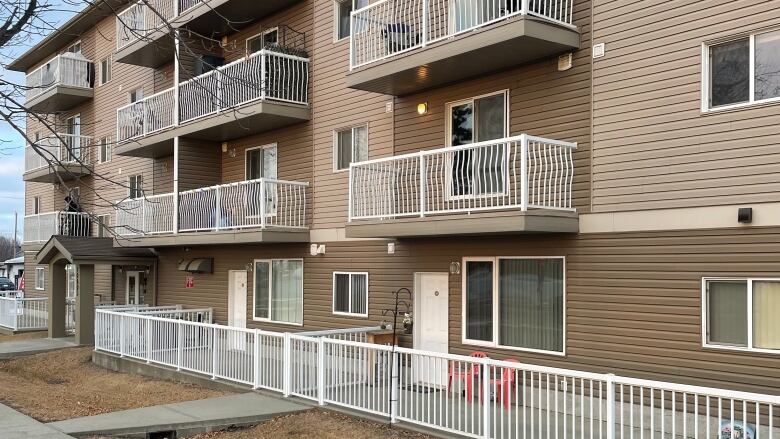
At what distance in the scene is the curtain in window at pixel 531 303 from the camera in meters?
10.6

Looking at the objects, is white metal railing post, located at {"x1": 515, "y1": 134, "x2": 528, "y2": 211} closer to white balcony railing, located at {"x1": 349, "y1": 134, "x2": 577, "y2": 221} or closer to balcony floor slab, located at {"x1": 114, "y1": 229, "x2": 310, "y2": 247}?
white balcony railing, located at {"x1": 349, "y1": 134, "x2": 577, "y2": 221}

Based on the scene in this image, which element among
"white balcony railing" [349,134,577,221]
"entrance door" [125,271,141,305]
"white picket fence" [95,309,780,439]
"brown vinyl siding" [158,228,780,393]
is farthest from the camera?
"entrance door" [125,271,141,305]

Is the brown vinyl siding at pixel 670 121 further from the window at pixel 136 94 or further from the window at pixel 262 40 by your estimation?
the window at pixel 136 94

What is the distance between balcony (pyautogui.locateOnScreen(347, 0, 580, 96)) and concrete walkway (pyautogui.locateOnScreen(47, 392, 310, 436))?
19.2ft

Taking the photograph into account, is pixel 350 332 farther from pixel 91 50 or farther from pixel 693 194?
pixel 91 50

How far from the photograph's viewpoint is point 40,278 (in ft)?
101

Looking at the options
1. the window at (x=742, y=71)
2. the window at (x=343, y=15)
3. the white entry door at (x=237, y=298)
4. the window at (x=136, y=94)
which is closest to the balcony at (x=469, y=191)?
the window at (x=742, y=71)

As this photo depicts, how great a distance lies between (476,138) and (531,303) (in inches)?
119

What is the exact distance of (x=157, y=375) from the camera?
47.5 feet

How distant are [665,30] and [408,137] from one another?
17.3 ft

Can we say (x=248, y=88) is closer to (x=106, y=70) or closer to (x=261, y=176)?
(x=261, y=176)

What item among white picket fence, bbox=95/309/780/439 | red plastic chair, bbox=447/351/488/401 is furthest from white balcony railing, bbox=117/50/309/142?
red plastic chair, bbox=447/351/488/401

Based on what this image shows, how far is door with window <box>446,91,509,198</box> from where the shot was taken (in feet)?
37.3

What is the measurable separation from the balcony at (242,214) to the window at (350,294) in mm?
1458
